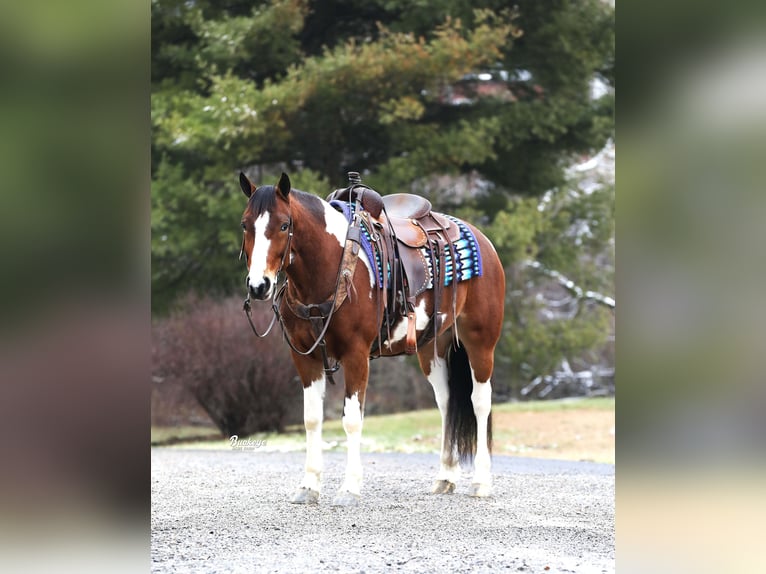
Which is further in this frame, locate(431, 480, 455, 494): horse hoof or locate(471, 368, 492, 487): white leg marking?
locate(431, 480, 455, 494): horse hoof

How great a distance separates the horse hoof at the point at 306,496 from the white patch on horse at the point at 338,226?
A: 1446mm

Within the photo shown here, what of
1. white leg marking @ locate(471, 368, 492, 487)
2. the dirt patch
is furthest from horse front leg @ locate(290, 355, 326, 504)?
the dirt patch

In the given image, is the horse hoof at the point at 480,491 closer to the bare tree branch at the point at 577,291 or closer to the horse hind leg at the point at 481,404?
the horse hind leg at the point at 481,404

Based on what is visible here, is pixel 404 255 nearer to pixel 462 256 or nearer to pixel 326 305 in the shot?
pixel 462 256

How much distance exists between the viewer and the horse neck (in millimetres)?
5898

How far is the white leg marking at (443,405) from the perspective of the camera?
7012 mm

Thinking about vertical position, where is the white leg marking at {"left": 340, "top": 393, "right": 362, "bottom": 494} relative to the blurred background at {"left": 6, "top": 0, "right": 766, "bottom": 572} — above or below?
below

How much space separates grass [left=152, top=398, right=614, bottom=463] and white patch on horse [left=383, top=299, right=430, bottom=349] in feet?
17.2

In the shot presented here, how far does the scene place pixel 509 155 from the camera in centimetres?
1479

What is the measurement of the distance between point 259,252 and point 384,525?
6.04 feet

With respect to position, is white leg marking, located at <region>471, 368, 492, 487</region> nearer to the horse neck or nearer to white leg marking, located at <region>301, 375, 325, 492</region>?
white leg marking, located at <region>301, 375, 325, 492</region>

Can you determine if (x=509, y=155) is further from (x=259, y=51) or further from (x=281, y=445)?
(x=281, y=445)
